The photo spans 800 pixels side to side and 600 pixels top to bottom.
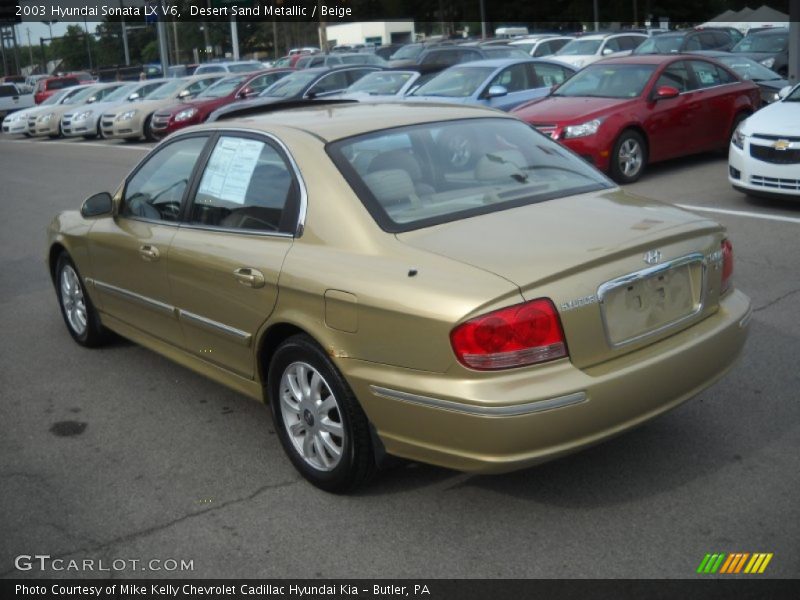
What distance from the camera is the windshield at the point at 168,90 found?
84.9 ft

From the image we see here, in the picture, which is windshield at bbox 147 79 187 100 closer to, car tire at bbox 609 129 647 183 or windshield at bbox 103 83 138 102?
windshield at bbox 103 83 138 102

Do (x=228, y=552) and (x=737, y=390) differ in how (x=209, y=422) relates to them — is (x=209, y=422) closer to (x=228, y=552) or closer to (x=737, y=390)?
(x=228, y=552)

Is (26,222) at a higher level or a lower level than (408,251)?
A: lower

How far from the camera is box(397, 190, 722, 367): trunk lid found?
3559mm

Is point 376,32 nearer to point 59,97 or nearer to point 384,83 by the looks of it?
point 59,97

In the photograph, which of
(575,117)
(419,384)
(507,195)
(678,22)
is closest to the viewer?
(419,384)

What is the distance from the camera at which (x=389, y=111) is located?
489 centimetres

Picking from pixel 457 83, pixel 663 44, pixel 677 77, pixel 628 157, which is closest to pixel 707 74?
pixel 677 77

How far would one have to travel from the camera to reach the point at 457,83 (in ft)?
49.3

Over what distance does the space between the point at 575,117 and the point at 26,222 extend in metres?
7.26

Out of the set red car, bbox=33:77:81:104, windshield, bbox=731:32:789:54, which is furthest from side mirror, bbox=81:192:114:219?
red car, bbox=33:77:81:104

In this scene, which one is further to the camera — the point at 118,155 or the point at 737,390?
the point at 118,155

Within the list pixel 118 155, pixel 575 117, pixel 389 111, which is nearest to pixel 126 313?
pixel 389 111

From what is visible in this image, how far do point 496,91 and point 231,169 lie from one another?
10.1 metres
